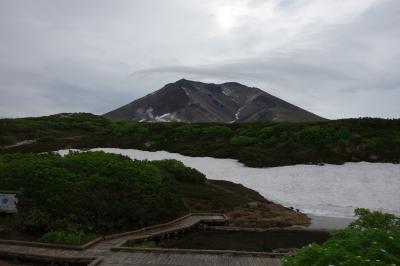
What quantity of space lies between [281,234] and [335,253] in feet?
64.3

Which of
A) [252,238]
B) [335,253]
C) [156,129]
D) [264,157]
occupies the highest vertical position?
[156,129]

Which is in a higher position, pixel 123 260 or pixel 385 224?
pixel 385 224

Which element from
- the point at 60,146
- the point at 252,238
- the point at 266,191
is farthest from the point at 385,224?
the point at 60,146

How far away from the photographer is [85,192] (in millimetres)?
26750

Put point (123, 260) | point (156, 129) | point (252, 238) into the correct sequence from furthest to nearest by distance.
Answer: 1. point (156, 129)
2. point (252, 238)
3. point (123, 260)

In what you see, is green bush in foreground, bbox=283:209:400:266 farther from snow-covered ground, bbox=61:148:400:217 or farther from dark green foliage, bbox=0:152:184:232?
snow-covered ground, bbox=61:148:400:217

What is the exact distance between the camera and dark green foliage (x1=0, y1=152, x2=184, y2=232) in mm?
25297

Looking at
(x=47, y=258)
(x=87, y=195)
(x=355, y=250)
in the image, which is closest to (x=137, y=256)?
(x=47, y=258)

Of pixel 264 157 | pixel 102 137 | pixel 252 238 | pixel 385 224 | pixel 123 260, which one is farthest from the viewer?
pixel 102 137

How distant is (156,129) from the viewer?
7156 centimetres

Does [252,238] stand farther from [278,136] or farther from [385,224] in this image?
[278,136]

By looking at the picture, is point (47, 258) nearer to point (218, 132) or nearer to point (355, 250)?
point (355, 250)

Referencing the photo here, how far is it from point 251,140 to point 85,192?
114 feet

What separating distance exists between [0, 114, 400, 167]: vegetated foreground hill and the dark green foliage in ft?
70.6
